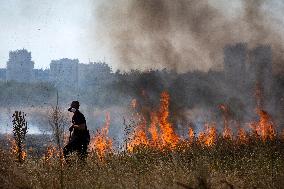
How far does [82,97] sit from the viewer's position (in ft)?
220

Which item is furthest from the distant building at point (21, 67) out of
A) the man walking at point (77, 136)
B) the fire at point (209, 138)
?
the man walking at point (77, 136)

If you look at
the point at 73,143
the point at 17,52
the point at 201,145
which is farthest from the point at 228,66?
the point at 17,52

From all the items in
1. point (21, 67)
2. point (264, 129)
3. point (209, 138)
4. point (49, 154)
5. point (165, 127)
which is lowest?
point (49, 154)

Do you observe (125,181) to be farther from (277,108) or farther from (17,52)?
(17,52)

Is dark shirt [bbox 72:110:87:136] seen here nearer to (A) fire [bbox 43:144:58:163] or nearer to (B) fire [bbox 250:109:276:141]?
(A) fire [bbox 43:144:58:163]

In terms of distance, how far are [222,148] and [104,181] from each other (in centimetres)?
618

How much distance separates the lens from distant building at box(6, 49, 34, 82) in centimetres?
12115

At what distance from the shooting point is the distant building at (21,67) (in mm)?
121150

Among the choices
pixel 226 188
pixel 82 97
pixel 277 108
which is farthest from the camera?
pixel 82 97

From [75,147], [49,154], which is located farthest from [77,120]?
[49,154]

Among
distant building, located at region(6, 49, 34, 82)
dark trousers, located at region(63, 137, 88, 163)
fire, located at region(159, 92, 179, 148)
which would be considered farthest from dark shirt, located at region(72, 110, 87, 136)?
distant building, located at region(6, 49, 34, 82)

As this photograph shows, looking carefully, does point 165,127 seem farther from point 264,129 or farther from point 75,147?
point 75,147

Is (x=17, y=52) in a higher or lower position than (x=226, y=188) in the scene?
higher

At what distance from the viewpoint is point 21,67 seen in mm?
121750
